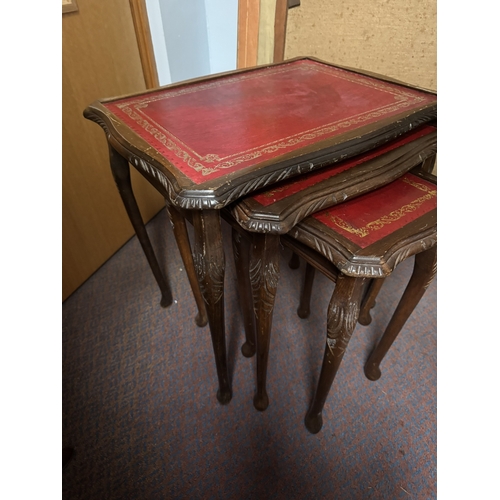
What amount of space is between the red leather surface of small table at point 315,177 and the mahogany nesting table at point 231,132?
56 millimetres

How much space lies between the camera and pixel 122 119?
892 millimetres

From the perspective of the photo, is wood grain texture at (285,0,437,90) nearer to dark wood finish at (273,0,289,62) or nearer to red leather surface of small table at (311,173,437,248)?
Answer: dark wood finish at (273,0,289,62)

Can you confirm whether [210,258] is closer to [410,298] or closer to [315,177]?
[315,177]

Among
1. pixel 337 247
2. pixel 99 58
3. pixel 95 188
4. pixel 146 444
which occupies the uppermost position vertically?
pixel 99 58

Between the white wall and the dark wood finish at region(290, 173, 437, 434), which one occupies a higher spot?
the white wall

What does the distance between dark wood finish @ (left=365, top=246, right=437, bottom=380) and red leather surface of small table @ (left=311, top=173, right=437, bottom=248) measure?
0.11 metres

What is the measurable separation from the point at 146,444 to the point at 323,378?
566 mm

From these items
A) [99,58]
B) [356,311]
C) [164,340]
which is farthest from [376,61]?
[164,340]

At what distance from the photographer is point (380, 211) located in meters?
0.80

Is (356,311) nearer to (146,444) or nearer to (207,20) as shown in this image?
(146,444)

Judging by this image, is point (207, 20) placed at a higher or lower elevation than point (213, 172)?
higher

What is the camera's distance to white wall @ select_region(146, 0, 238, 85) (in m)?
1.64

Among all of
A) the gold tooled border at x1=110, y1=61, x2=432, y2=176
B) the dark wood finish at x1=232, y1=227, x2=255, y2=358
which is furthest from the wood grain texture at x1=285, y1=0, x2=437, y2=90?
the dark wood finish at x1=232, y1=227, x2=255, y2=358

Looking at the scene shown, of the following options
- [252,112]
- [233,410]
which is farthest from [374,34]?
[233,410]
